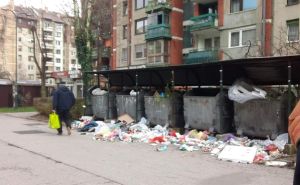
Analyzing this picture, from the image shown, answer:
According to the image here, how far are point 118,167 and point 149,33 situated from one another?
33.9 metres

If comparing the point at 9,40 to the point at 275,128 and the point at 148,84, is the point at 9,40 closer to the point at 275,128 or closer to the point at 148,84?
the point at 148,84

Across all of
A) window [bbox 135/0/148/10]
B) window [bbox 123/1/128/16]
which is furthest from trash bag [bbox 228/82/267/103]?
window [bbox 123/1/128/16]

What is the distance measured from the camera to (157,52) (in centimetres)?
4128

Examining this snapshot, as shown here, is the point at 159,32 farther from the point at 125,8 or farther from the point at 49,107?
the point at 49,107

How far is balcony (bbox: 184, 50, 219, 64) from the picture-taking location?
3409 cm

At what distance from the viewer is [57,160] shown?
8.88 meters

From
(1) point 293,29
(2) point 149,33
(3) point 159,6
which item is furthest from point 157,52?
(1) point 293,29

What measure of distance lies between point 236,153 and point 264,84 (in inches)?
191

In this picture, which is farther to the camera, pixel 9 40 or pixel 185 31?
pixel 9 40

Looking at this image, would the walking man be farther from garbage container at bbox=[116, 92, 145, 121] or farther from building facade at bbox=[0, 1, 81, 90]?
building facade at bbox=[0, 1, 81, 90]

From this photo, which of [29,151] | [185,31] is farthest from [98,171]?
[185,31]

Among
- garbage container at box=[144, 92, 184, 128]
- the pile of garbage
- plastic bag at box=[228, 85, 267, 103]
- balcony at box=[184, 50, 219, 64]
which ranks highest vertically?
balcony at box=[184, 50, 219, 64]

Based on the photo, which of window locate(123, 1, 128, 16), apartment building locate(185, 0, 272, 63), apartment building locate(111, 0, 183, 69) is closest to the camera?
apartment building locate(185, 0, 272, 63)

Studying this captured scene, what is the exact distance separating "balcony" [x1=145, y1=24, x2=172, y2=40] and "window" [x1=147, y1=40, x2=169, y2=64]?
22.3 inches
